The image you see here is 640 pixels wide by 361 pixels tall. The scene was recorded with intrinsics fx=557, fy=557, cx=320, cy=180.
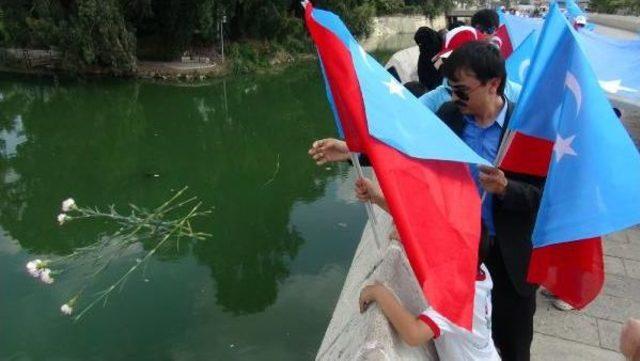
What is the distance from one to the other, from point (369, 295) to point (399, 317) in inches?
5.2

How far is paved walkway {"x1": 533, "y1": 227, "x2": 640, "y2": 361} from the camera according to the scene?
8.22 feet

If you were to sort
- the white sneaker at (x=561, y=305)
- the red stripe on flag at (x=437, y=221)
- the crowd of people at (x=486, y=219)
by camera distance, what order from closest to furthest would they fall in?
the red stripe on flag at (x=437, y=221) → the crowd of people at (x=486, y=219) → the white sneaker at (x=561, y=305)

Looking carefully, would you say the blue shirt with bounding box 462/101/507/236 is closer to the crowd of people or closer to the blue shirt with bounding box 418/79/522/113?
the crowd of people

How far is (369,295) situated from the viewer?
1.54 meters

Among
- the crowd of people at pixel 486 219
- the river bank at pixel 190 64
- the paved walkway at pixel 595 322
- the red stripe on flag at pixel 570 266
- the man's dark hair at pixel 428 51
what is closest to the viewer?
the crowd of people at pixel 486 219

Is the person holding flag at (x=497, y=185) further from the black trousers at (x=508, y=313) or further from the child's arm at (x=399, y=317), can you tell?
the child's arm at (x=399, y=317)

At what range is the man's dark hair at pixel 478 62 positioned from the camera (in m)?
1.57

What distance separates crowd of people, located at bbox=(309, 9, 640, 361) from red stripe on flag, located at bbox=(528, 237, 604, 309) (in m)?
0.08

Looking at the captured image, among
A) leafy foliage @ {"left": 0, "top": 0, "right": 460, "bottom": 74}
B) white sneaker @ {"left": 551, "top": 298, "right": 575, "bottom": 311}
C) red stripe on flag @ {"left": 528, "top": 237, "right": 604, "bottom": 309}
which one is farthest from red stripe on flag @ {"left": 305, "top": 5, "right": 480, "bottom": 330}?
leafy foliage @ {"left": 0, "top": 0, "right": 460, "bottom": 74}

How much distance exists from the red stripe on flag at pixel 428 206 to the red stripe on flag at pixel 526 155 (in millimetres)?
251

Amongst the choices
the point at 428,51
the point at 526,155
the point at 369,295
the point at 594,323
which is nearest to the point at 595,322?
the point at 594,323

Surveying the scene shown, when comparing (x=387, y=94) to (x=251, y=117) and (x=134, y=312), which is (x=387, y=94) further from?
(x=251, y=117)

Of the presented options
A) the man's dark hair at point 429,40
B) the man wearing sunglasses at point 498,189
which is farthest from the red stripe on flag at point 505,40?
the man wearing sunglasses at point 498,189

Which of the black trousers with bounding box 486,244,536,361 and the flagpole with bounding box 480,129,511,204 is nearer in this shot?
the flagpole with bounding box 480,129,511,204
